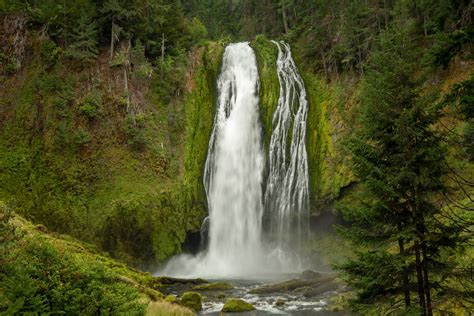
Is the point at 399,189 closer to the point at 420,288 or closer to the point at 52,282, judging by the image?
the point at 420,288

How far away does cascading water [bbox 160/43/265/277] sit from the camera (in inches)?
1195

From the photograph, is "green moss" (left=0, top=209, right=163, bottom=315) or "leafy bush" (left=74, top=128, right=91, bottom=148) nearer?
"green moss" (left=0, top=209, right=163, bottom=315)

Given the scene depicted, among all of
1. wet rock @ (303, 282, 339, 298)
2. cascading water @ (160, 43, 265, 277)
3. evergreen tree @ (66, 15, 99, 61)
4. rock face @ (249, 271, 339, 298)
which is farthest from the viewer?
evergreen tree @ (66, 15, 99, 61)

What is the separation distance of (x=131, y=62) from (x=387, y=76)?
29.7m

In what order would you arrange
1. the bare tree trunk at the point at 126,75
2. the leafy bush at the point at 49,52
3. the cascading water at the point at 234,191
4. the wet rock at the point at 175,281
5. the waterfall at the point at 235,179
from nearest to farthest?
the wet rock at the point at 175,281
the cascading water at the point at 234,191
the waterfall at the point at 235,179
the bare tree trunk at the point at 126,75
the leafy bush at the point at 49,52

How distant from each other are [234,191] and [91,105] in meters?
13.1

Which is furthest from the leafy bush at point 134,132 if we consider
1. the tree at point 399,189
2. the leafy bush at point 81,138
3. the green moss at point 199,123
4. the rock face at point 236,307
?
the tree at point 399,189

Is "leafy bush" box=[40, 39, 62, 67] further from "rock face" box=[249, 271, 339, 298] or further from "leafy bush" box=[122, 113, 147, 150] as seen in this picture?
"rock face" box=[249, 271, 339, 298]

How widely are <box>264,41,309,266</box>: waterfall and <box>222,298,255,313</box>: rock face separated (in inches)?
532

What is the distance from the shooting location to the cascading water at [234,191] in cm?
3036

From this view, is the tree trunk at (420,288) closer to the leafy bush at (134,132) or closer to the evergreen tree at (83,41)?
the leafy bush at (134,132)

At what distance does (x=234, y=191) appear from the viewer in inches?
1270

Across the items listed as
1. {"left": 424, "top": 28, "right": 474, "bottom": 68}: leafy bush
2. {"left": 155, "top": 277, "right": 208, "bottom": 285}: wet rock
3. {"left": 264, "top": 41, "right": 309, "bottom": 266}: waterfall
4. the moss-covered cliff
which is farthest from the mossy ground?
{"left": 264, "top": 41, "right": 309, "bottom": 266}: waterfall

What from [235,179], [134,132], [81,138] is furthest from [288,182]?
[81,138]
